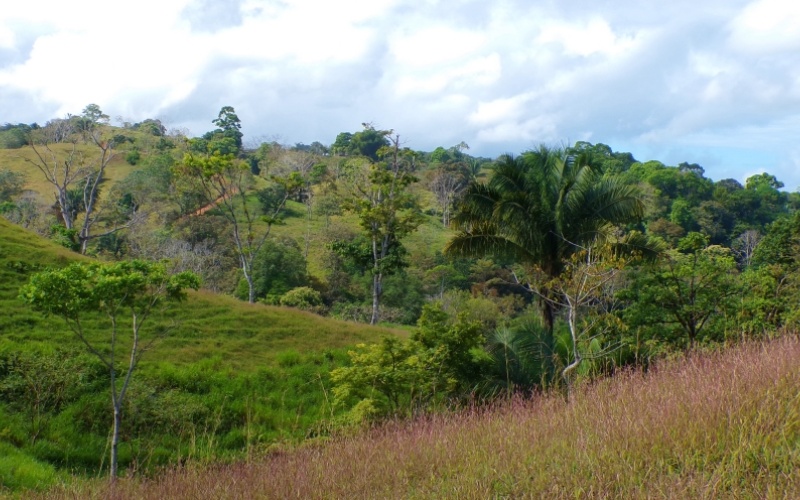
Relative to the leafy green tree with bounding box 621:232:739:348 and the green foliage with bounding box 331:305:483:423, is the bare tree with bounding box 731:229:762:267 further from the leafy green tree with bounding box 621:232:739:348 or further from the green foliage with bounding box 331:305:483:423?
the green foliage with bounding box 331:305:483:423

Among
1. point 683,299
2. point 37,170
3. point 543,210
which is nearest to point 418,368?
point 683,299

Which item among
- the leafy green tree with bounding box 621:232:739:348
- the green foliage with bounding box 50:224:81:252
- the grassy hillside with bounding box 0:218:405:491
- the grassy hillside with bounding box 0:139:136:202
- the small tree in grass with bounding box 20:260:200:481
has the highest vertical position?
the grassy hillside with bounding box 0:139:136:202

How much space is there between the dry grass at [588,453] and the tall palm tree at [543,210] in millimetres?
12773

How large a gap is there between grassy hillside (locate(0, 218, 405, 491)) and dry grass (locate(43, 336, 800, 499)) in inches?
159

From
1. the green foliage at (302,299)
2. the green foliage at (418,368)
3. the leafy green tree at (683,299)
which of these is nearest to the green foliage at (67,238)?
the green foliage at (302,299)

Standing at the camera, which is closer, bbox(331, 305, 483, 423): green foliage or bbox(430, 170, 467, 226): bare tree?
bbox(331, 305, 483, 423): green foliage

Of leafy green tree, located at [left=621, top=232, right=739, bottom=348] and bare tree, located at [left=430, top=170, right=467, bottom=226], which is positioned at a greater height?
bare tree, located at [left=430, top=170, right=467, bottom=226]

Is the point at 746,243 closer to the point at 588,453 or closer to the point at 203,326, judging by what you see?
the point at 203,326

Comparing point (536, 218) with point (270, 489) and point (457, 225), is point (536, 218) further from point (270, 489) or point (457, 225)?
point (270, 489)

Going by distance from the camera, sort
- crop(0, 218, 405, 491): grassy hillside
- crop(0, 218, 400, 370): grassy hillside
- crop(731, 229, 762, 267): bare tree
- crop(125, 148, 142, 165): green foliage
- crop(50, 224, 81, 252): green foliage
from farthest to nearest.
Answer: crop(125, 148, 142, 165): green foliage → crop(731, 229, 762, 267): bare tree → crop(50, 224, 81, 252): green foliage → crop(0, 218, 400, 370): grassy hillside → crop(0, 218, 405, 491): grassy hillside

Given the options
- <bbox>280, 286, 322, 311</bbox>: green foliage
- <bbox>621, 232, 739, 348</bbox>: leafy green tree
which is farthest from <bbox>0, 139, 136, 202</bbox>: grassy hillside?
<bbox>621, 232, 739, 348</bbox>: leafy green tree

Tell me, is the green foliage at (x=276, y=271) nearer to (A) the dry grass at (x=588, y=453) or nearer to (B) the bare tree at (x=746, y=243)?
(B) the bare tree at (x=746, y=243)

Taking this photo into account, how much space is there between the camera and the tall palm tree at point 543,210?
1811 centimetres

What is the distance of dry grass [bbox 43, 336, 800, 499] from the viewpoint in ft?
11.9
